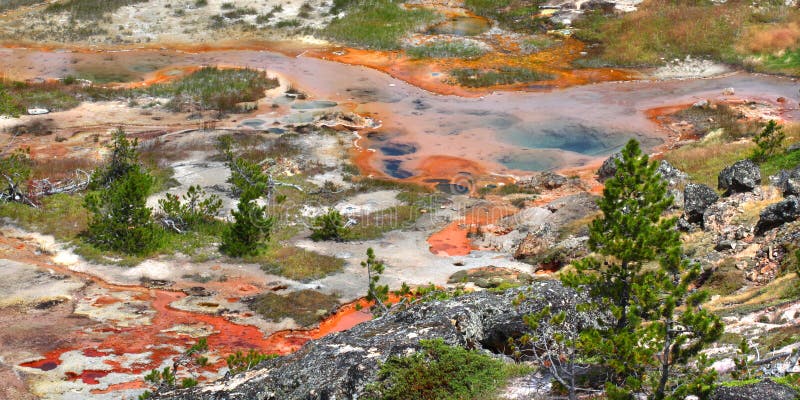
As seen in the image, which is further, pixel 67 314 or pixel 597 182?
pixel 597 182

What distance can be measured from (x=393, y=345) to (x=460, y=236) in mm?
17598

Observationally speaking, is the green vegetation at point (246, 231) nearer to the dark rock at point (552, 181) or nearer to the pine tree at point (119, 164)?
the pine tree at point (119, 164)

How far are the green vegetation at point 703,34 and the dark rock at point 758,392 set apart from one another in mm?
46314

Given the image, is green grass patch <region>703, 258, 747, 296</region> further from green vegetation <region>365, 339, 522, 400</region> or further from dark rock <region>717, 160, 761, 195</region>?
green vegetation <region>365, 339, 522, 400</region>

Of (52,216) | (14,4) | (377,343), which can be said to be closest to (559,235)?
(377,343)

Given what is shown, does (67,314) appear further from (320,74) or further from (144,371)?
(320,74)

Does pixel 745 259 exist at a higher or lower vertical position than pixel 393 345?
lower

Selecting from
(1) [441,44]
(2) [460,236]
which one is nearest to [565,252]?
(2) [460,236]

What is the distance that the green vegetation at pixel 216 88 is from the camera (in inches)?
1731

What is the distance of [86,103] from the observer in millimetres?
43094

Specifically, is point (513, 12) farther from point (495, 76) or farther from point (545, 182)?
point (545, 182)

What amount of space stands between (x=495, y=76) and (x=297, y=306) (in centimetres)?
3073

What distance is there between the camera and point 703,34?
53.7 meters

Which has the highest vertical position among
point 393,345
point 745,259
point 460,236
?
point 393,345
